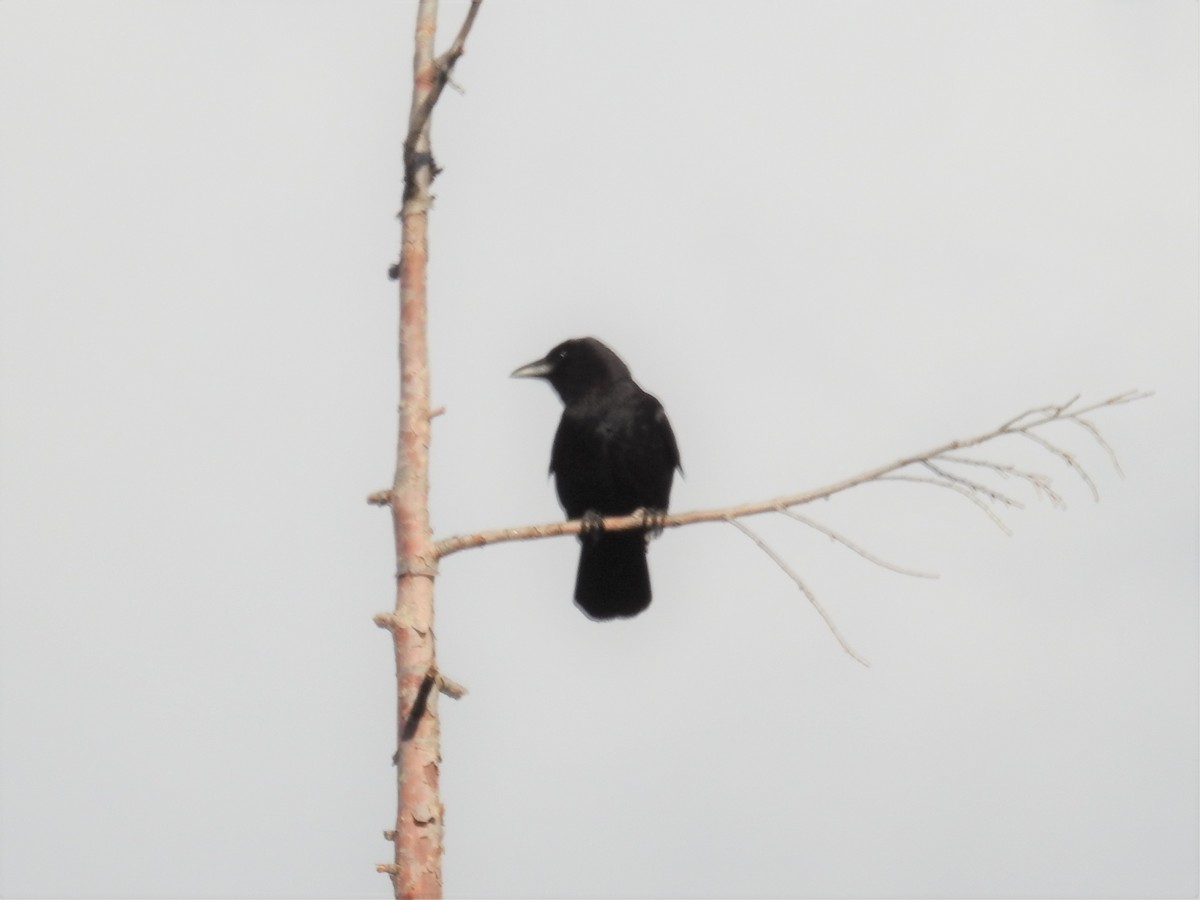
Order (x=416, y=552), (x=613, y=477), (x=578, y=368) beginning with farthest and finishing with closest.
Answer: (x=578, y=368)
(x=613, y=477)
(x=416, y=552)

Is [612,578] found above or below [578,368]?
below

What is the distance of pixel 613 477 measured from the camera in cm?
877

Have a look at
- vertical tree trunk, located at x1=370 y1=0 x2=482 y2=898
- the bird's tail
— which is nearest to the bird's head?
the bird's tail

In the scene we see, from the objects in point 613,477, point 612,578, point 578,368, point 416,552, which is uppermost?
point 578,368

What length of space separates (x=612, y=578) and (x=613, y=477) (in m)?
0.56

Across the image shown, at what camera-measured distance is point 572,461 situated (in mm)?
8992

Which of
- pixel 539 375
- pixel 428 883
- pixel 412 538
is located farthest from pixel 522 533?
pixel 539 375

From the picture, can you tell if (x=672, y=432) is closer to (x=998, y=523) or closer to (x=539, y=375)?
(x=539, y=375)

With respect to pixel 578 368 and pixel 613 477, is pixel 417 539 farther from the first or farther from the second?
pixel 578 368

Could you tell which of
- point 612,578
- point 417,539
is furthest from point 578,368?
point 417,539

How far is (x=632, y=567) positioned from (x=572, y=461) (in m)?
0.68

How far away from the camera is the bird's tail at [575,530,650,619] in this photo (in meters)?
8.81

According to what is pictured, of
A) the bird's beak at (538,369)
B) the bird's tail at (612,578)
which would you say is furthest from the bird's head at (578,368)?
the bird's tail at (612,578)

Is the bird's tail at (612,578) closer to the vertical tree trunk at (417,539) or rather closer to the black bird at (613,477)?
the black bird at (613,477)
